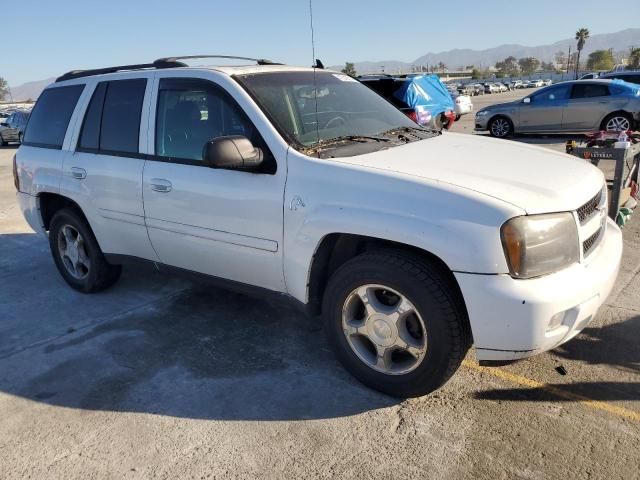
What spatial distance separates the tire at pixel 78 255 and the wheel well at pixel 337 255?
2.31 m

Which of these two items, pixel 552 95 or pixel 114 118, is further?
pixel 552 95

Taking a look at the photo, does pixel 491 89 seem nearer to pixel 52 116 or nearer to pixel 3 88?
pixel 52 116

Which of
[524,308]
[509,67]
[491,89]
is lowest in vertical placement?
[491,89]

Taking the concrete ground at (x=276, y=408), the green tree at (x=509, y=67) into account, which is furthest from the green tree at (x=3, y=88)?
the concrete ground at (x=276, y=408)

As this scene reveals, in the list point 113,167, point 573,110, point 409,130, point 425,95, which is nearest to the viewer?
point 409,130

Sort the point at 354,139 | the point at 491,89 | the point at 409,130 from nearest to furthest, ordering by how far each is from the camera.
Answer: the point at 354,139
the point at 409,130
the point at 491,89

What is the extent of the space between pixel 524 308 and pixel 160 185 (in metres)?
2.50

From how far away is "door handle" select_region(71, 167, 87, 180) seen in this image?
4.38 metres

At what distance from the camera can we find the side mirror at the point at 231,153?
3.05 metres

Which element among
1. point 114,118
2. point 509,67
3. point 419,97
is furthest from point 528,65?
point 114,118

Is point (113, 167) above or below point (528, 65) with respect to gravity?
above

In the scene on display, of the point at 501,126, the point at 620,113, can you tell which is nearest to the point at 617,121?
the point at 620,113

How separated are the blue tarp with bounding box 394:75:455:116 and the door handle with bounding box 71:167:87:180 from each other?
7.56 metres

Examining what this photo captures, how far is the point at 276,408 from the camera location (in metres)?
3.02
